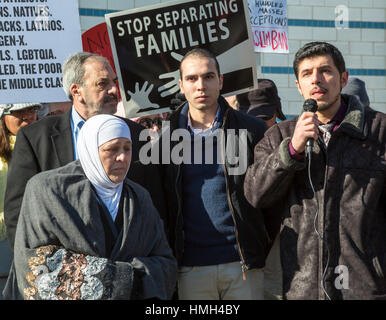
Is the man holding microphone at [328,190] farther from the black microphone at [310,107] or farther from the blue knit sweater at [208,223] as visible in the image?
the blue knit sweater at [208,223]

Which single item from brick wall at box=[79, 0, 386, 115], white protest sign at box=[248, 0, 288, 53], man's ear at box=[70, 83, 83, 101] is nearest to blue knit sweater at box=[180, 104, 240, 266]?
man's ear at box=[70, 83, 83, 101]

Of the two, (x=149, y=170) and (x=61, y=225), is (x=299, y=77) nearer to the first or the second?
(x=149, y=170)

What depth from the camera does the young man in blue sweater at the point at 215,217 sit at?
3895 mm

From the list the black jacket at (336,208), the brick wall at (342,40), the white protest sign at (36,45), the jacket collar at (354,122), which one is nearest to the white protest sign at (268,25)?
the white protest sign at (36,45)

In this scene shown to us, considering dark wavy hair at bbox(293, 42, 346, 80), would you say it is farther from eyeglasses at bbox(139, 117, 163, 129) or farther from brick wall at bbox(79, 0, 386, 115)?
brick wall at bbox(79, 0, 386, 115)

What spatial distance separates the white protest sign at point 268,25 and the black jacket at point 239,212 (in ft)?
15.7

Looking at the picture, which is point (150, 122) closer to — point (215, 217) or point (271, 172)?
point (215, 217)

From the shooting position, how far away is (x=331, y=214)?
3.43m

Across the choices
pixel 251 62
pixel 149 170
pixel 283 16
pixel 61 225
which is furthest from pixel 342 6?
pixel 61 225

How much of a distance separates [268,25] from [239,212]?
533cm

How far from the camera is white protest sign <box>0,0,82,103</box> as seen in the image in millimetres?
5191

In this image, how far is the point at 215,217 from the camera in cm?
392

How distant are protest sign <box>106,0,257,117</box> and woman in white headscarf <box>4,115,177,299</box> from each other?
164cm

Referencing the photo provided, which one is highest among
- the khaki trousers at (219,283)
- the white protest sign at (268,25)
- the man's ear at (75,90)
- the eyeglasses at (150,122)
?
the white protest sign at (268,25)
